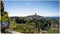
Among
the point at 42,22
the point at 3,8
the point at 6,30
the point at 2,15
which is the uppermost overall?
the point at 3,8

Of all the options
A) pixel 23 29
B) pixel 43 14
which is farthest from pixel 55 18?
pixel 23 29

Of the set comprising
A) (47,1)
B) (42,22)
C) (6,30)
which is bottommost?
(6,30)

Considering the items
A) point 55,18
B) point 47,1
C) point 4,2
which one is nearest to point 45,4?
point 47,1

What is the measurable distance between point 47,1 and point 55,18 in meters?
0.47

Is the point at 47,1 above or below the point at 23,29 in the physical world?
above

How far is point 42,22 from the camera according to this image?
102 inches

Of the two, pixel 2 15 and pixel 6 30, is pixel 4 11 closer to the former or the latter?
pixel 2 15

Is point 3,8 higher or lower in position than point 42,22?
higher

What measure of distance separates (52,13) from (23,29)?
835 mm

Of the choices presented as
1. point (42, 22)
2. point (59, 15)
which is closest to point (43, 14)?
point (42, 22)

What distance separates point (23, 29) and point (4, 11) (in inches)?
25.9

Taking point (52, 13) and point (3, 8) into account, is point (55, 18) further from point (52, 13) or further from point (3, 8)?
point (3, 8)

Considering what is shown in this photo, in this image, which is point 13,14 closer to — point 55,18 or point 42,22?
point 42,22

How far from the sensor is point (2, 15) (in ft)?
8.40
